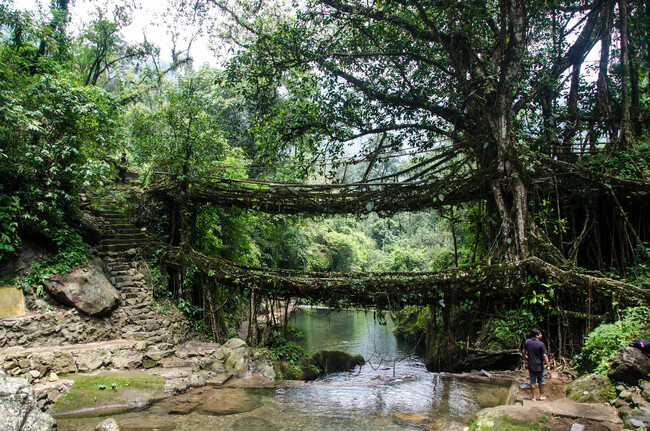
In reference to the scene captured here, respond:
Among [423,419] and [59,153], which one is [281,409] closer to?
[423,419]

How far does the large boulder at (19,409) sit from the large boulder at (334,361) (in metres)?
6.51

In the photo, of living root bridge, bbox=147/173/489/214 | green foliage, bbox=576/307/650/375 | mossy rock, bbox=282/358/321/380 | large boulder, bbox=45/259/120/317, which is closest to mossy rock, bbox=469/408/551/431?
green foliage, bbox=576/307/650/375

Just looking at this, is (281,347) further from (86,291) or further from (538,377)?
(538,377)

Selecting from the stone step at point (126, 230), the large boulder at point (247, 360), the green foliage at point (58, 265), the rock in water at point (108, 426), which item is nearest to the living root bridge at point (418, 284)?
the large boulder at point (247, 360)

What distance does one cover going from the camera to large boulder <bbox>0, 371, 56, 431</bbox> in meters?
4.17

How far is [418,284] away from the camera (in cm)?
732

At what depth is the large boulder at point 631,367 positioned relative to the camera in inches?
168

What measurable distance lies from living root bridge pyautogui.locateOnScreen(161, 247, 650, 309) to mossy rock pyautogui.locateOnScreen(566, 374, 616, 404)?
70.6 inches

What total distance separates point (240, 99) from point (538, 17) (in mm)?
15094

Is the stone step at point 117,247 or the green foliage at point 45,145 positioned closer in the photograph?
the green foliage at point 45,145

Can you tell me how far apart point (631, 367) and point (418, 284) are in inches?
135

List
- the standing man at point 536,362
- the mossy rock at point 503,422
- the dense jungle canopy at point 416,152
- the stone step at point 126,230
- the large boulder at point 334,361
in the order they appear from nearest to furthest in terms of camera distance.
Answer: the mossy rock at point 503,422 → the standing man at point 536,362 → the dense jungle canopy at point 416,152 → the stone step at point 126,230 → the large boulder at point 334,361

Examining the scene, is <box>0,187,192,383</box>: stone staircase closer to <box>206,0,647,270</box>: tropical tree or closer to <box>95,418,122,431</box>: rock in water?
<box>95,418,122,431</box>: rock in water

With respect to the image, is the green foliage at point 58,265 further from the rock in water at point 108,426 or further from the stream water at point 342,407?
the rock in water at point 108,426
